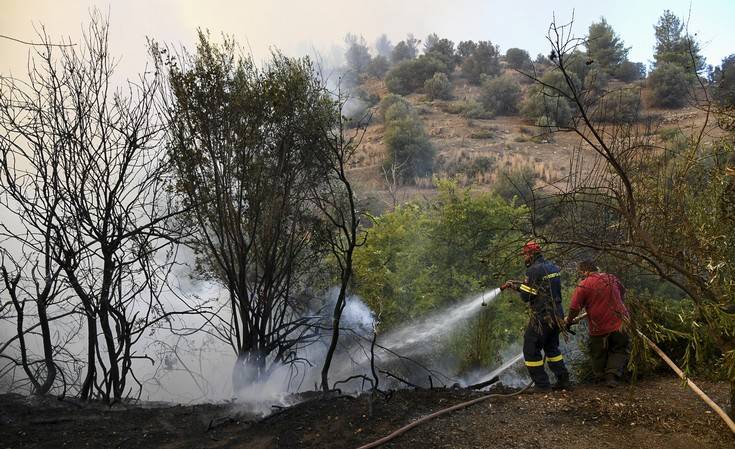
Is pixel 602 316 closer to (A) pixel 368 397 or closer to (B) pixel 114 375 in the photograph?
(A) pixel 368 397

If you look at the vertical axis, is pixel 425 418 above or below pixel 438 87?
below

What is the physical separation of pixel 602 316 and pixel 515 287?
3.49ft

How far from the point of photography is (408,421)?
5.03 m

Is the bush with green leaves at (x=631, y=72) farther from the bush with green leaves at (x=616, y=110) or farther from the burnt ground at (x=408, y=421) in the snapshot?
the burnt ground at (x=408, y=421)

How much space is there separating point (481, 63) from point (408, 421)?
2138 inches

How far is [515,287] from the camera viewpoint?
22.0 feet

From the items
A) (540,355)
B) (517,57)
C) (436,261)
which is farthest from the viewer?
(517,57)

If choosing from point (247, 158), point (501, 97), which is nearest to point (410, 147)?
point (501, 97)

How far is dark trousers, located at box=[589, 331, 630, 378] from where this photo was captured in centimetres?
635

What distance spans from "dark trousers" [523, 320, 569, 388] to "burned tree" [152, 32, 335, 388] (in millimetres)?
3170

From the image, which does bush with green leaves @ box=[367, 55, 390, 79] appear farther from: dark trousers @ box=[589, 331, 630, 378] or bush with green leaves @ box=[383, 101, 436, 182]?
dark trousers @ box=[589, 331, 630, 378]

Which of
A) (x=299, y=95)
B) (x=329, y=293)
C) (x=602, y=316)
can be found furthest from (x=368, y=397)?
(x=329, y=293)

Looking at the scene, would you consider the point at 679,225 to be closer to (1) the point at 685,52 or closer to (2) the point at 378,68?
Result: (1) the point at 685,52

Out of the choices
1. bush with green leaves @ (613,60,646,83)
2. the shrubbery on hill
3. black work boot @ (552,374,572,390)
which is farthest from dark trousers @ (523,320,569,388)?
bush with green leaves @ (613,60,646,83)
